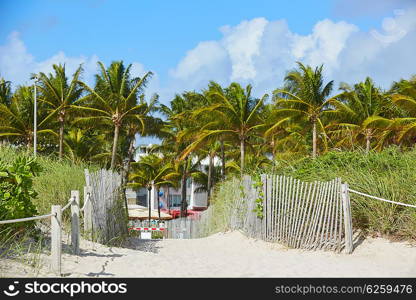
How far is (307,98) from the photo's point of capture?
101ft

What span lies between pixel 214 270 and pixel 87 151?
33064mm

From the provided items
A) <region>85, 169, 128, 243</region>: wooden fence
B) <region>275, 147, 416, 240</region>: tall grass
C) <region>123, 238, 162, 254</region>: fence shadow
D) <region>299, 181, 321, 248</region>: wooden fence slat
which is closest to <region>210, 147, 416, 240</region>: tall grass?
<region>275, 147, 416, 240</region>: tall grass

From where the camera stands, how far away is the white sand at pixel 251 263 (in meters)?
7.55

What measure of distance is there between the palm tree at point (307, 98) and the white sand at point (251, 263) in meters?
19.9

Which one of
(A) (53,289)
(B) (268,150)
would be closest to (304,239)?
(A) (53,289)

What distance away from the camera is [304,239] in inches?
433

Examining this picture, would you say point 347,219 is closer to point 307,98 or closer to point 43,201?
point 43,201

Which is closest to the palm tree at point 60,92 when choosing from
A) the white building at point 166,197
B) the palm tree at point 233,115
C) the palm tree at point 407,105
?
the palm tree at point 233,115

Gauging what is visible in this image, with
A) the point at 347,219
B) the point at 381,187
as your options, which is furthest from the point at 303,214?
the point at 381,187

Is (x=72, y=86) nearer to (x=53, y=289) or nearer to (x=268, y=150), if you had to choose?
(x=268, y=150)

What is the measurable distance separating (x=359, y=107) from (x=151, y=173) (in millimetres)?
24822

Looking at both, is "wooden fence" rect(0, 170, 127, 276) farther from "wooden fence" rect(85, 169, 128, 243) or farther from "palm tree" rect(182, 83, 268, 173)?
"palm tree" rect(182, 83, 268, 173)

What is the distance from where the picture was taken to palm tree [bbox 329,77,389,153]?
3056 centimetres

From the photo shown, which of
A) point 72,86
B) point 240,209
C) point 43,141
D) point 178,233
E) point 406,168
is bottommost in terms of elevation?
point 178,233
